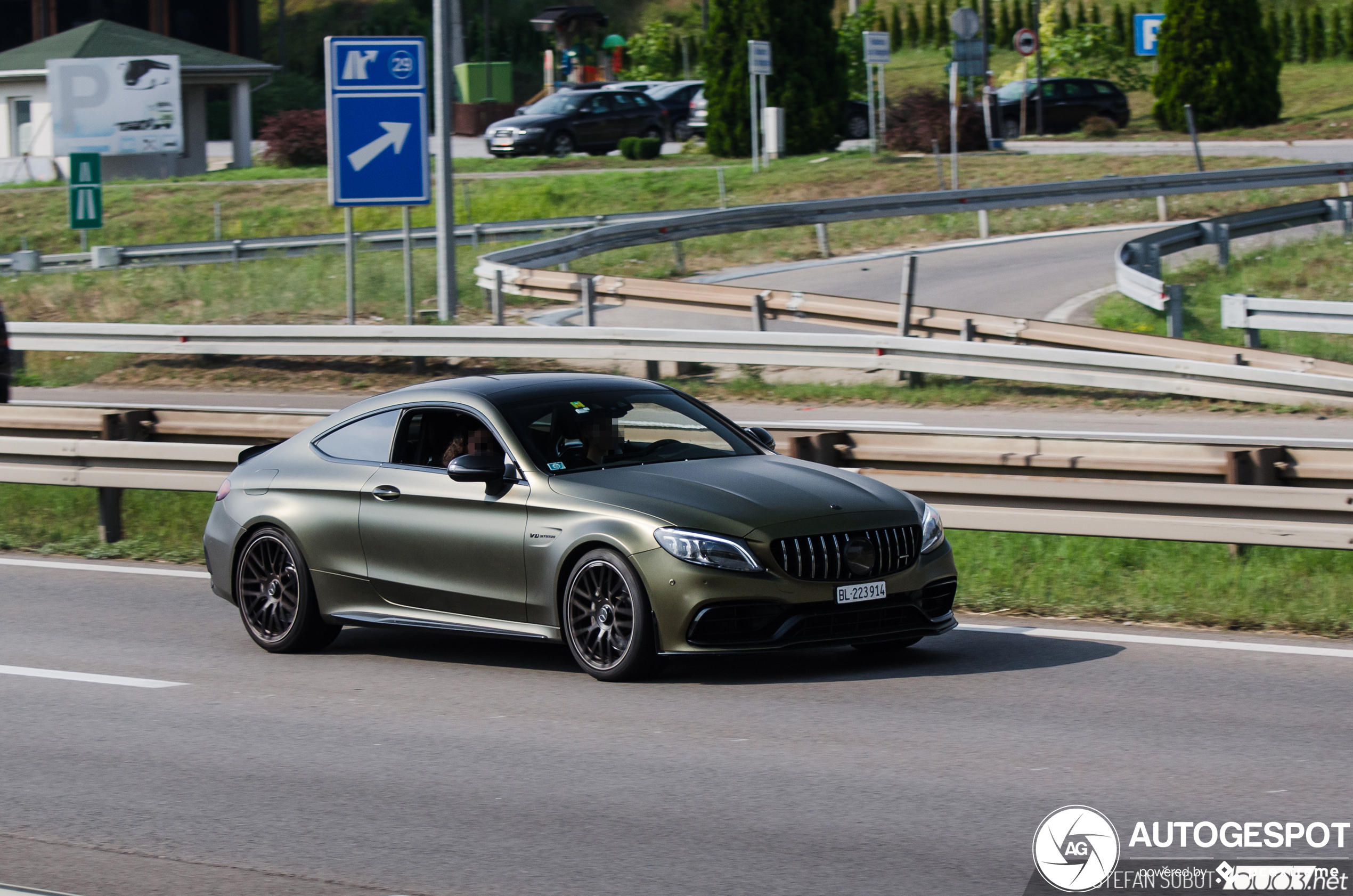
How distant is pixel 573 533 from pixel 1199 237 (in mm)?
19385

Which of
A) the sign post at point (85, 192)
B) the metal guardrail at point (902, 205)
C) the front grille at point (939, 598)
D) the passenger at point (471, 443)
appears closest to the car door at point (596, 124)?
the sign post at point (85, 192)

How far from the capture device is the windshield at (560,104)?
163ft

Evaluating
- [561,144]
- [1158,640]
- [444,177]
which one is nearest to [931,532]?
[1158,640]

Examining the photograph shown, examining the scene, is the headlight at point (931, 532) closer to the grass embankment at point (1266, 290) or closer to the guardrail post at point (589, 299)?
the grass embankment at point (1266, 290)

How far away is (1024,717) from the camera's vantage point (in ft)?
23.7

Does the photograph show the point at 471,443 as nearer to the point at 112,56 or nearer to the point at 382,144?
the point at 382,144

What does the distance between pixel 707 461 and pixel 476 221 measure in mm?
33677

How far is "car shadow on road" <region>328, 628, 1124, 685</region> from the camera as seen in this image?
8203 millimetres

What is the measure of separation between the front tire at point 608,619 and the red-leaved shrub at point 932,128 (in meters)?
37.1

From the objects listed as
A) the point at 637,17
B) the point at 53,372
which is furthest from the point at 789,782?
the point at 637,17

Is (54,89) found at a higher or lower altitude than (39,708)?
higher

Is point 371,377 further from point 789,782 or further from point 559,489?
point 789,782

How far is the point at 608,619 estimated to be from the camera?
8.03 m

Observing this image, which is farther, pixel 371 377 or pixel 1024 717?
pixel 371 377
